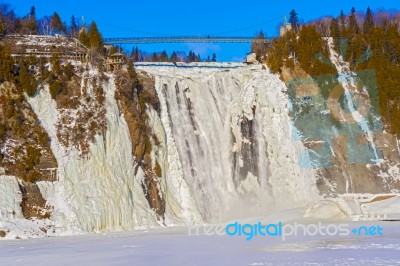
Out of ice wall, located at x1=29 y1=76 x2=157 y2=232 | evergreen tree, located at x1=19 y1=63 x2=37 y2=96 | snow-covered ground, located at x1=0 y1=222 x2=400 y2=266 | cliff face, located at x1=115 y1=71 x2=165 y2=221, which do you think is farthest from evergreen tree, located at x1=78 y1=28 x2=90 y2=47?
snow-covered ground, located at x1=0 y1=222 x2=400 y2=266

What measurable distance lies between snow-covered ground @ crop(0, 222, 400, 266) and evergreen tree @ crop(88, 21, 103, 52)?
20896mm

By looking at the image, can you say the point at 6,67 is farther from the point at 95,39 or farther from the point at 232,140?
the point at 232,140

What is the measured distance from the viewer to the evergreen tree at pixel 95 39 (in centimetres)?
4303

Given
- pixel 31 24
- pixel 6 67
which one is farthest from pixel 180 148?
pixel 31 24

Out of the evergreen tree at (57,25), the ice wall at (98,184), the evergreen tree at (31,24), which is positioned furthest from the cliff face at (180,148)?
the evergreen tree at (57,25)

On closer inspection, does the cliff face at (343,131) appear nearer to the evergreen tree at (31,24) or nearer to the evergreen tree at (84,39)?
the evergreen tree at (84,39)

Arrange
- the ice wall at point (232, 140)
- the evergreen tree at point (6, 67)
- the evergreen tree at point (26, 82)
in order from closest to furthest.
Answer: the evergreen tree at point (6, 67), the evergreen tree at point (26, 82), the ice wall at point (232, 140)

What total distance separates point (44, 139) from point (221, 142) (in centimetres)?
1266

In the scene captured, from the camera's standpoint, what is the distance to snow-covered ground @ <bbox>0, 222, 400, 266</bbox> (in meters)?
16.8

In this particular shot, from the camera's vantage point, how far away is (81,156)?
118 ft

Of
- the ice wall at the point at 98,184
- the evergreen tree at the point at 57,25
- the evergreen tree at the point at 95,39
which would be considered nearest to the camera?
the ice wall at the point at 98,184

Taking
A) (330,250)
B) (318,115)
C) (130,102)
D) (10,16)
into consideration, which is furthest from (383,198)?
Result: (10,16)

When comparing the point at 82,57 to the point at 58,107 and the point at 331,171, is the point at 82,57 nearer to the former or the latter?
the point at 58,107

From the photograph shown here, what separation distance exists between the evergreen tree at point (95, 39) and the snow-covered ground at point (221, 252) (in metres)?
20.9
